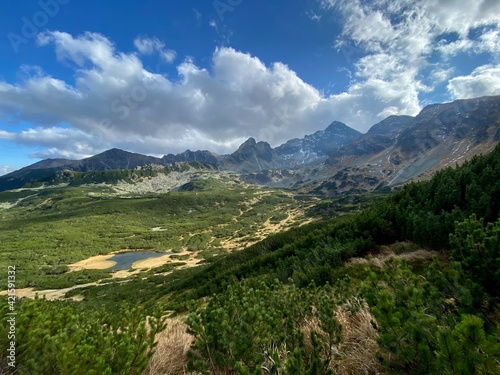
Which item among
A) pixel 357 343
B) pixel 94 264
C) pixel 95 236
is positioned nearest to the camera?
pixel 357 343

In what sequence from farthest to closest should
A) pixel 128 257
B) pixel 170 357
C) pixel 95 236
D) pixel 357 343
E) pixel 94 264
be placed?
1. pixel 95 236
2. pixel 128 257
3. pixel 94 264
4. pixel 170 357
5. pixel 357 343

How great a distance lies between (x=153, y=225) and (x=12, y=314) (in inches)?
7114

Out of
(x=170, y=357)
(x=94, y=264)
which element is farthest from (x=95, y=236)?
(x=170, y=357)

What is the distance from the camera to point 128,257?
11112 centimetres

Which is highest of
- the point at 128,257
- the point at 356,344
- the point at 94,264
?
the point at 356,344

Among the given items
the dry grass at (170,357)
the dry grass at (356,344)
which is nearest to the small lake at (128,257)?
the dry grass at (170,357)

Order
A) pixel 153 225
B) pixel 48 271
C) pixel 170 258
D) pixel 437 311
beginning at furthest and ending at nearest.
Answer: pixel 153 225
pixel 170 258
pixel 48 271
pixel 437 311

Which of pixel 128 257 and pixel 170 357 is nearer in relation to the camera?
pixel 170 357

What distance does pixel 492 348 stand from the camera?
2.18 m

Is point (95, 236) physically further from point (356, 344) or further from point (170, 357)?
point (356, 344)

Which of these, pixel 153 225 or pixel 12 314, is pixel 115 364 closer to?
pixel 12 314

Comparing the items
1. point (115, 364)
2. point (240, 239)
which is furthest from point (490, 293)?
point (240, 239)

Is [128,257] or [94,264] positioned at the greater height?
[94,264]

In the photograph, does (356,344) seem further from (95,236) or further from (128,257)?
(95,236)
